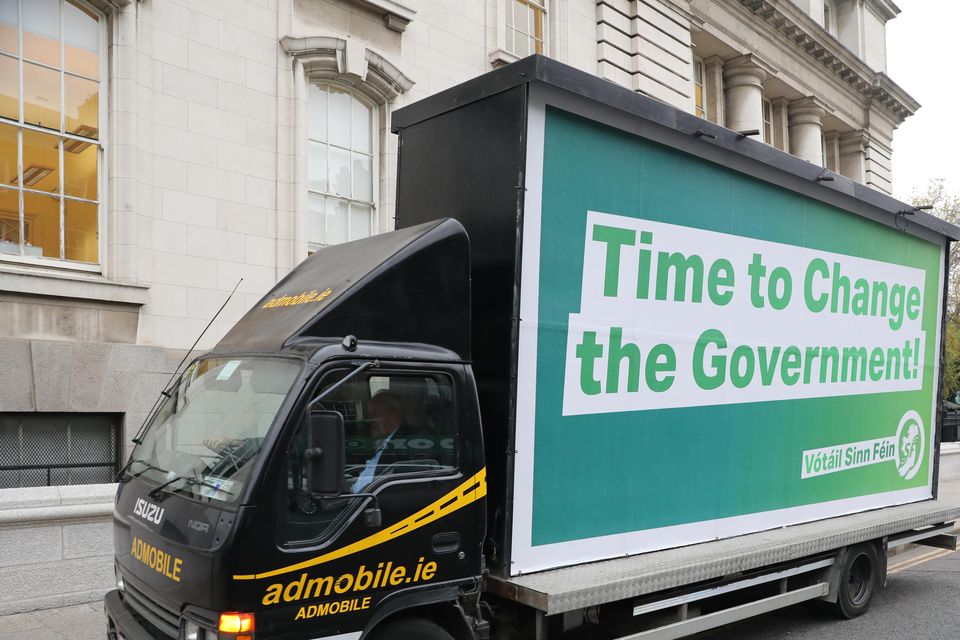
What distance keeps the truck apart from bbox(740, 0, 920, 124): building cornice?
50.1ft

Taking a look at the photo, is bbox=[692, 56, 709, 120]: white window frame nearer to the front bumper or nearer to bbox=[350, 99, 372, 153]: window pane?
bbox=[350, 99, 372, 153]: window pane

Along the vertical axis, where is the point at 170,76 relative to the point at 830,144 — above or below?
below

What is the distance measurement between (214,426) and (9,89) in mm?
6607

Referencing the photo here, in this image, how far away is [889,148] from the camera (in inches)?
1065

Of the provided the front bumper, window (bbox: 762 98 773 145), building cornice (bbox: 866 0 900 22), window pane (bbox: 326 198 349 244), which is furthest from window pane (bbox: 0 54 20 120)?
building cornice (bbox: 866 0 900 22)

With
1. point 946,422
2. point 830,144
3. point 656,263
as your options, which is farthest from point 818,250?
point 830,144

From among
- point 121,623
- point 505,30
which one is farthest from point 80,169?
point 505,30

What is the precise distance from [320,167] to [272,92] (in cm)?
122

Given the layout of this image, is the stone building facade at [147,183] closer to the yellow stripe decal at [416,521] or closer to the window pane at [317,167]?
the window pane at [317,167]

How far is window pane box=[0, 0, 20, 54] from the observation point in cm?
866

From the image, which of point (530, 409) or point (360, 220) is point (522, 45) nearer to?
point (360, 220)

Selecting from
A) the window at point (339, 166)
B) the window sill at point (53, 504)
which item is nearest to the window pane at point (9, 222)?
the window sill at point (53, 504)

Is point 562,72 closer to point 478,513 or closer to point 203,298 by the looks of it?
point 478,513

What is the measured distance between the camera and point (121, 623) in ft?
13.6
